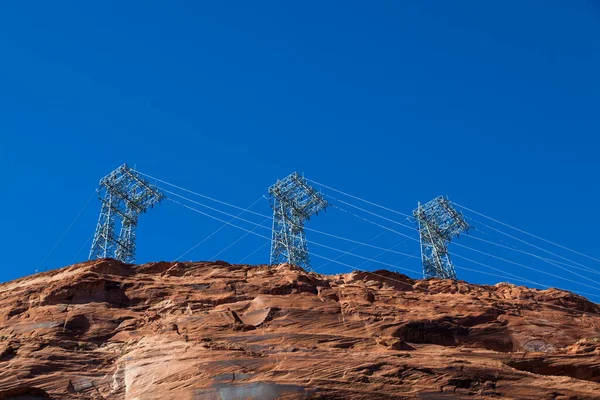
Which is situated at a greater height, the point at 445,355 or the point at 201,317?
the point at 201,317

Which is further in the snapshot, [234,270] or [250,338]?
[234,270]

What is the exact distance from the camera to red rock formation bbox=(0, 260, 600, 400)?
743 inches

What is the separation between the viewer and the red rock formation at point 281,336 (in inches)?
743

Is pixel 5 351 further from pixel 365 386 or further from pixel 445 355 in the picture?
pixel 445 355

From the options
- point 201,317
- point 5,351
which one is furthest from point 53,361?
point 201,317

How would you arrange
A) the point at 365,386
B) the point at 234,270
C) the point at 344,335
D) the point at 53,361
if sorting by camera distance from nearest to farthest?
the point at 365,386
the point at 53,361
the point at 344,335
the point at 234,270

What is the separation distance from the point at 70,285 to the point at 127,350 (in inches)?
196

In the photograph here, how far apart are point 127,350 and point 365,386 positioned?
7.54m

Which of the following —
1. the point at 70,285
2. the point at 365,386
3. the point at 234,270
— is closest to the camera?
the point at 365,386

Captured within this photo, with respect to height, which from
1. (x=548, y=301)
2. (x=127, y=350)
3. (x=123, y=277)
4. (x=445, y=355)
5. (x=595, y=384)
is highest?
(x=123, y=277)

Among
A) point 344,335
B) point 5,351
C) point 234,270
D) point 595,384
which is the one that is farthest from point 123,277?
point 595,384

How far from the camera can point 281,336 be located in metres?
21.2

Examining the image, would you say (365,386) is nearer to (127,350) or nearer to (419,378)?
(419,378)

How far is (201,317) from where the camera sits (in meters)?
22.5
